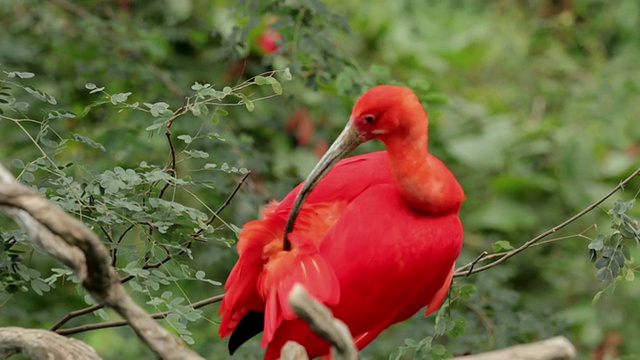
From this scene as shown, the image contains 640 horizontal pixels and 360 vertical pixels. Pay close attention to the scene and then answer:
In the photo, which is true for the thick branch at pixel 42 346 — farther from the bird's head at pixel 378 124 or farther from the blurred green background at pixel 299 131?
the bird's head at pixel 378 124

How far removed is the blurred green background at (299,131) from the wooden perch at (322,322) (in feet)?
1.73

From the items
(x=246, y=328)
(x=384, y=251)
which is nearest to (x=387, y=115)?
(x=384, y=251)

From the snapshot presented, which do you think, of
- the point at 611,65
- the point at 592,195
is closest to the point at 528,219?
the point at 592,195

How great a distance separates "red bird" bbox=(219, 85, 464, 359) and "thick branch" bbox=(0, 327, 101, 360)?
0.39m

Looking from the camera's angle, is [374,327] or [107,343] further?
[107,343]

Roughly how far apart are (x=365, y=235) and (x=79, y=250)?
2.21 feet

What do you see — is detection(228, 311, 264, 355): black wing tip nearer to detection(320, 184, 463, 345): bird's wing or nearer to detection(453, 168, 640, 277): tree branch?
detection(320, 184, 463, 345): bird's wing

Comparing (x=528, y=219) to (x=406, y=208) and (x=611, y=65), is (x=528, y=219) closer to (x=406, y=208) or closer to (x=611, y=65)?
(x=611, y=65)

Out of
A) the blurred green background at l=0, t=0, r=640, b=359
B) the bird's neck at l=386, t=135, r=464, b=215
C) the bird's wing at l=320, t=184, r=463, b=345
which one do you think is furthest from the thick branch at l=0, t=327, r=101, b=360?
the bird's neck at l=386, t=135, r=464, b=215

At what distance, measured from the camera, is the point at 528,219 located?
4.30m

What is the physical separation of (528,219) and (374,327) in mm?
2515

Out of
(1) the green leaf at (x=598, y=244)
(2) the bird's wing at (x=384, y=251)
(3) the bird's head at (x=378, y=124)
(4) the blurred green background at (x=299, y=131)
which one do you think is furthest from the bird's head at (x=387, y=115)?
(1) the green leaf at (x=598, y=244)

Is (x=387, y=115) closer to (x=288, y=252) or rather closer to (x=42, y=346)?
(x=288, y=252)

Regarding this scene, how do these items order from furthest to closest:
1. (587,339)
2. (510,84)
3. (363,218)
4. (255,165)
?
1. (510,84)
2. (587,339)
3. (255,165)
4. (363,218)
